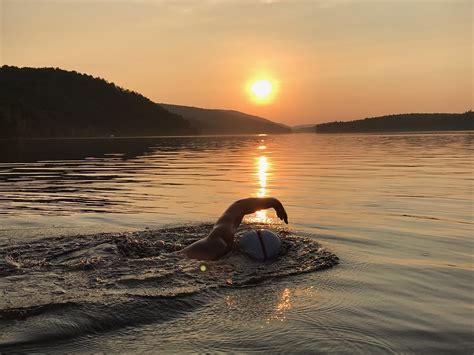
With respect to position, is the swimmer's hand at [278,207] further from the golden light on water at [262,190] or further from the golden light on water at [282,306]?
the golden light on water at [262,190]

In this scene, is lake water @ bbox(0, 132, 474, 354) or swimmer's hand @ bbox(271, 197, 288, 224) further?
swimmer's hand @ bbox(271, 197, 288, 224)

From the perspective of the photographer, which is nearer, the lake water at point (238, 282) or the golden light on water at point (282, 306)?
the lake water at point (238, 282)

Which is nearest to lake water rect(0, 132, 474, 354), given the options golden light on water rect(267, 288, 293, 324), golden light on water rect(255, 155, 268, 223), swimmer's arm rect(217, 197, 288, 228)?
golden light on water rect(267, 288, 293, 324)

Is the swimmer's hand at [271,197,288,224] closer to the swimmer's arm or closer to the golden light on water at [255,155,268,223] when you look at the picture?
the swimmer's arm

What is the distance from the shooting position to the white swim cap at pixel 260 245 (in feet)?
30.6

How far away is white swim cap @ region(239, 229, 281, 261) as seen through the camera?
367 inches

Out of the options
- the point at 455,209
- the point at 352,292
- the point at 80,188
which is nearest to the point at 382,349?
the point at 352,292

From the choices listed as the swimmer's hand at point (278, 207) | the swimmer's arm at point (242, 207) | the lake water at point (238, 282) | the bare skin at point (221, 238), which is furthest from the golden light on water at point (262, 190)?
the bare skin at point (221, 238)

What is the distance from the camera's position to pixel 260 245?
372 inches

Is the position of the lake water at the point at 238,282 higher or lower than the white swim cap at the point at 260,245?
lower

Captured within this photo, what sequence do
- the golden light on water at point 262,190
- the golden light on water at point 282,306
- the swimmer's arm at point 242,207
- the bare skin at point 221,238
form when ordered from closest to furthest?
1. the golden light on water at point 282,306
2. the bare skin at point 221,238
3. the swimmer's arm at point 242,207
4. the golden light on water at point 262,190

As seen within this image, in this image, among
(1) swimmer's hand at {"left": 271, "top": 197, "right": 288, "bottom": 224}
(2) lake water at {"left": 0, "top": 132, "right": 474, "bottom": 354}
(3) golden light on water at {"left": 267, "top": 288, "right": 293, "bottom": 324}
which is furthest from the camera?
(1) swimmer's hand at {"left": 271, "top": 197, "right": 288, "bottom": 224}

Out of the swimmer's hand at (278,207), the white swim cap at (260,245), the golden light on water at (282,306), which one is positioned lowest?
the golden light on water at (282,306)

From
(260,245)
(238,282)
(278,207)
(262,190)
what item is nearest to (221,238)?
(260,245)
